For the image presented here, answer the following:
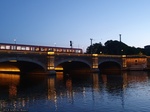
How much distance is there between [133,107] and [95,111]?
3811 millimetres

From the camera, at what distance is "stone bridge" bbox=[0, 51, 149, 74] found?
57062mm

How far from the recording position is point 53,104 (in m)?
26.3

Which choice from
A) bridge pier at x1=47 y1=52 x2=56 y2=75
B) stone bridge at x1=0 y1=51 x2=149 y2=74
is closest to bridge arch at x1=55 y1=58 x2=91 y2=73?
stone bridge at x1=0 y1=51 x2=149 y2=74

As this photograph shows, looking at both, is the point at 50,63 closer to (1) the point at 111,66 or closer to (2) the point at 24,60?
(2) the point at 24,60

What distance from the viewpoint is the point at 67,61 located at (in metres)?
70.2

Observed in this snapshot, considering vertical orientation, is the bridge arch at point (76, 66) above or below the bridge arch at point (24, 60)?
below

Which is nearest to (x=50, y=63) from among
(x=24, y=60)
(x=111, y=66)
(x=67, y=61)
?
(x=24, y=60)

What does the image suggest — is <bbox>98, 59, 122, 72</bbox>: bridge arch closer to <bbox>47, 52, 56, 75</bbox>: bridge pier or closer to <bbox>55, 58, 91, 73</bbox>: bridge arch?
<bbox>55, 58, 91, 73</bbox>: bridge arch

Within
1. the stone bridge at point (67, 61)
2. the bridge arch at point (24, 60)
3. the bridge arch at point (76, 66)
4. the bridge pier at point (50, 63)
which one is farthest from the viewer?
the bridge arch at point (76, 66)

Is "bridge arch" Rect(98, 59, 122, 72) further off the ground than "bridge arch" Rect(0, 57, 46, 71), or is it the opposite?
"bridge arch" Rect(0, 57, 46, 71)

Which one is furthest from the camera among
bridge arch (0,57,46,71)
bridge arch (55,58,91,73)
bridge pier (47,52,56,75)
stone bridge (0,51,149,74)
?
bridge arch (55,58,91,73)

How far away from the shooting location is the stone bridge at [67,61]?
5706cm

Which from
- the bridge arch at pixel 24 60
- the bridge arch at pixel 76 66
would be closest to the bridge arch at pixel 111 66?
the bridge arch at pixel 76 66

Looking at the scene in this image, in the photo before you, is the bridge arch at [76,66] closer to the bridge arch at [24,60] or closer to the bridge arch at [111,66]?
the bridge arch at [111,66]
